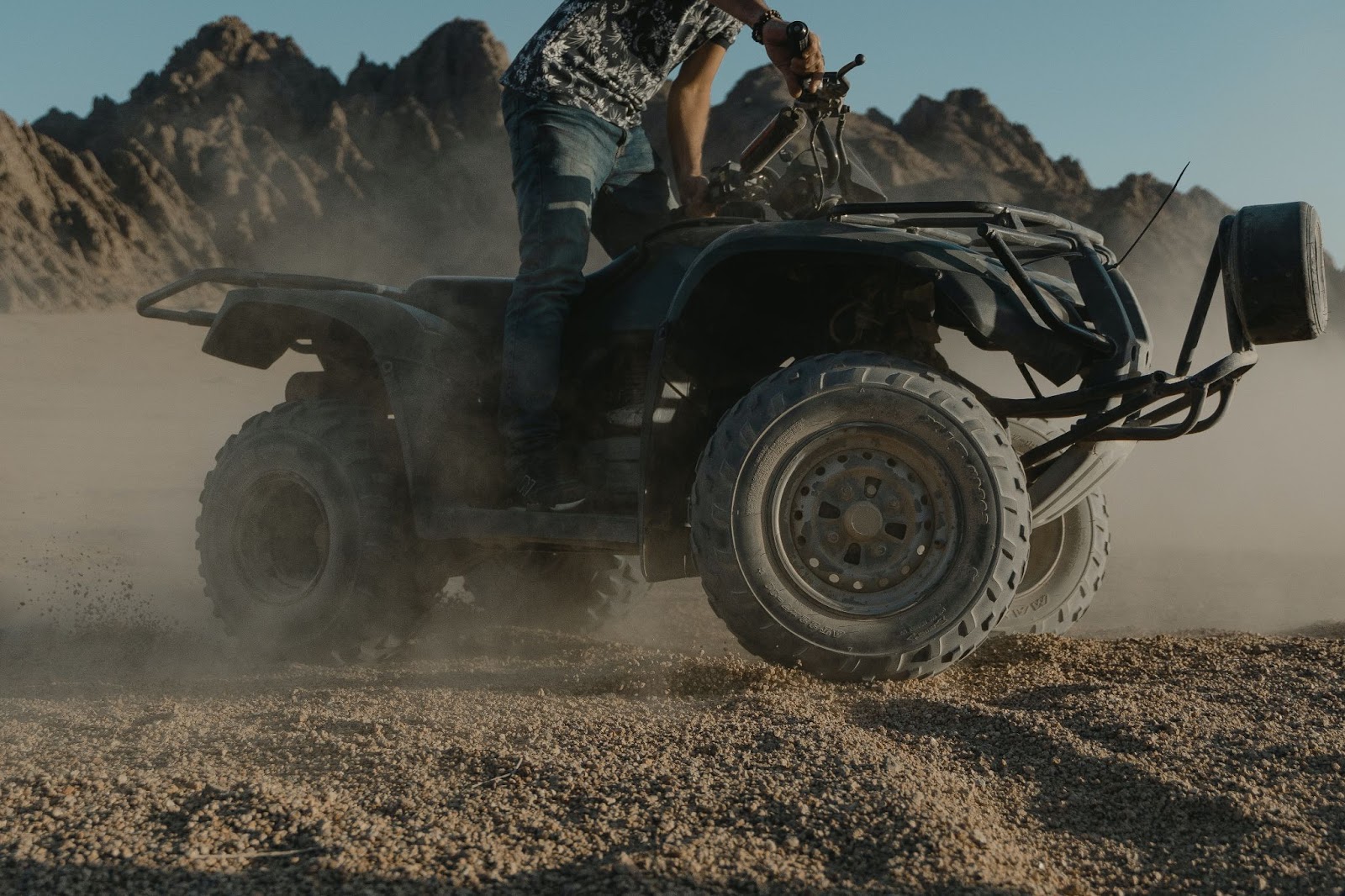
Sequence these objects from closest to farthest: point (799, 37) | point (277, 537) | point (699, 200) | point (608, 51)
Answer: point (799, 37)
point (608, 51)
point (699, 200)
point (277, 537)

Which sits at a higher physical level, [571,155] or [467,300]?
[571,155]

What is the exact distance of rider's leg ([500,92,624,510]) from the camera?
4055mm

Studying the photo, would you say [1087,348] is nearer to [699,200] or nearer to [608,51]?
[699,200]

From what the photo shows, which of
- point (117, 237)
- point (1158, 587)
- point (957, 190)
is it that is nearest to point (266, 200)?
point (117, 237)

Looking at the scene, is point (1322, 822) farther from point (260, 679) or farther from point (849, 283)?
point (260, 679)

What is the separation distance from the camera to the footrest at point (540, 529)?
13.0ft

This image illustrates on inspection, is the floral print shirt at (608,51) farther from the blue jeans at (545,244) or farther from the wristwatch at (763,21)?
the wristwatch at (763,21)

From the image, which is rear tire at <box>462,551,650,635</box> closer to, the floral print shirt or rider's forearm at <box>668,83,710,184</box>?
rider's forearm at <box>668,83,710,184</box>

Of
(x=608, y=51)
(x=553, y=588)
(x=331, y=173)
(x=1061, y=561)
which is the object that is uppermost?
(x=331, y=173)

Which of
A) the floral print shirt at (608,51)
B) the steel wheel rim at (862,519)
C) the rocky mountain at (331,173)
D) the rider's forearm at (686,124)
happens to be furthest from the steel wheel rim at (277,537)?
the rocky mountain at (331,173)

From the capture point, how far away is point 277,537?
479 cm

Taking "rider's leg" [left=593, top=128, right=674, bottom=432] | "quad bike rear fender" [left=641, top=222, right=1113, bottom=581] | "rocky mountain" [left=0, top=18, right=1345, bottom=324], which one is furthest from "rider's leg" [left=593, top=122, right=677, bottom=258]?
"rocky mountain" [left=0, top=18, right=1345, bottom=324]

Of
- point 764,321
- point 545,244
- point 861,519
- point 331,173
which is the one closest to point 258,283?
point 545,244

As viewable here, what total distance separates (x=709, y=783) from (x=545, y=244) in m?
2.14
